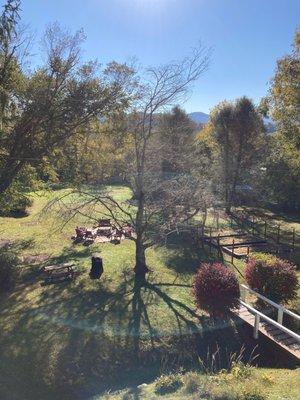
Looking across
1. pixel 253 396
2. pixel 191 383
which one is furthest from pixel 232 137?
pixel 253 396

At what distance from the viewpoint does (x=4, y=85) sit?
1786cm

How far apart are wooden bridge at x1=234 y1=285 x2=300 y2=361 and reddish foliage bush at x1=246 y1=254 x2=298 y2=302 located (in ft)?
2.18

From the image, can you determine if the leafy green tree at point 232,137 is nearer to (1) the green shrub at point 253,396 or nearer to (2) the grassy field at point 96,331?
(2) the grassy field at point 96,331

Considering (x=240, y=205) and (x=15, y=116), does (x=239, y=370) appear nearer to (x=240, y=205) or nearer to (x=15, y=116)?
(x=15, y=116)

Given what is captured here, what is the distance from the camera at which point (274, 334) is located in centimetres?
1230

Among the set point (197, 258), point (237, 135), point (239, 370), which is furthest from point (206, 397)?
point (237, 135)

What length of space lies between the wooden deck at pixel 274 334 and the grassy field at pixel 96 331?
0.52 meters

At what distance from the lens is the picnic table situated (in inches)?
669

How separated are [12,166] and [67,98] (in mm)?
4145

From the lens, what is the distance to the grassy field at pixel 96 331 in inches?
424

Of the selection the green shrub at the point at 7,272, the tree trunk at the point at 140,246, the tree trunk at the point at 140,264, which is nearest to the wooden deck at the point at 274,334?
the tree trunk at the point at 140,246

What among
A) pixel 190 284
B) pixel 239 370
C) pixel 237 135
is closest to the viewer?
pixel 239 370

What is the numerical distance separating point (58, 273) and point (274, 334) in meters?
9.23

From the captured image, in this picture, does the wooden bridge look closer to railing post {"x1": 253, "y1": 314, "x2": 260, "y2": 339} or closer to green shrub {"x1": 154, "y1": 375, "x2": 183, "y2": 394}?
railing post {"x1": 253, "y1": 314, "x2": 260, "y2": 339}
